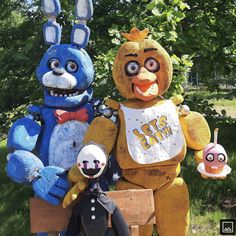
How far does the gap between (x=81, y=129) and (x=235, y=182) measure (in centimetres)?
222

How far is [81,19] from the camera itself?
338cm

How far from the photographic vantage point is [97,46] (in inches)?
179

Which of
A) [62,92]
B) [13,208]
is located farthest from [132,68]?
[13,208]

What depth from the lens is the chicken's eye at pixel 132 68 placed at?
306 centimetres

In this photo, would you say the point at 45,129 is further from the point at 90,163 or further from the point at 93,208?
the point at 93,208

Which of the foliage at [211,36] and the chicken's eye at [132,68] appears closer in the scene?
the chicken's eye at [132,68]

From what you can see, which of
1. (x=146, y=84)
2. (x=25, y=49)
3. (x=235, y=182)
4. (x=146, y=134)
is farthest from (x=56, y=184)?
(x=235, y=182)

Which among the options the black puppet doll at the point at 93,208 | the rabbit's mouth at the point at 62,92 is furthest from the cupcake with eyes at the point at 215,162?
the rabbit's mouth at the point at 62,92

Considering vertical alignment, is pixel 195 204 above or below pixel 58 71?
below

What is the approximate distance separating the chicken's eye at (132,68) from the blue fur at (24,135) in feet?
2.68

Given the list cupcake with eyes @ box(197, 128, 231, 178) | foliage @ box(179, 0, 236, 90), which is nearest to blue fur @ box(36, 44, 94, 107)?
cupcake with eyes @ box(197, 128, 231, 178)

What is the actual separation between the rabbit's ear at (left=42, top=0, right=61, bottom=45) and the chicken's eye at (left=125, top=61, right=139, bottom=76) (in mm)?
693

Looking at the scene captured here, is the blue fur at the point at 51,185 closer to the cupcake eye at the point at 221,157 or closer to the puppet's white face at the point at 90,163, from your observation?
the puppet's white face at the point at 90,163

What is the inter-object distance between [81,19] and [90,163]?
1.22 meters
